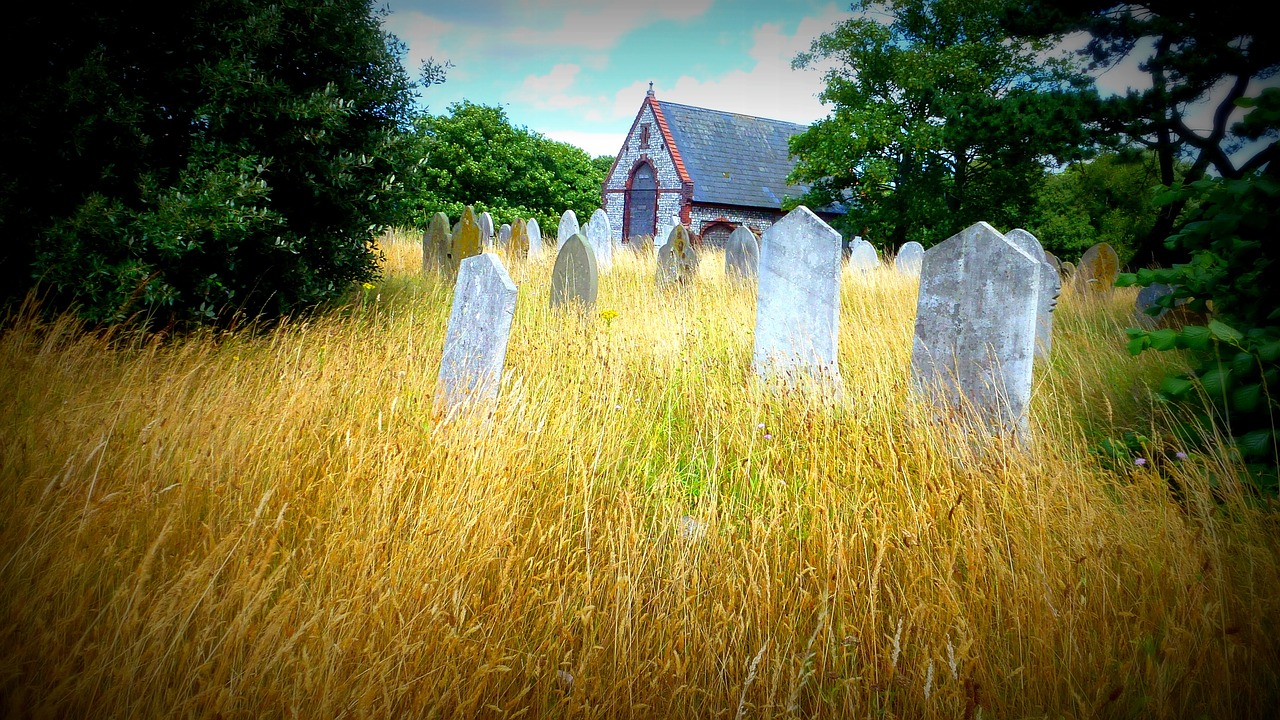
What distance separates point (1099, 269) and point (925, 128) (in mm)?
9047

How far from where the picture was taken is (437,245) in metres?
10.4

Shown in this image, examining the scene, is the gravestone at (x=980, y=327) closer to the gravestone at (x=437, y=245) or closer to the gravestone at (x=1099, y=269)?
the gravestone at (x=437, y=245)

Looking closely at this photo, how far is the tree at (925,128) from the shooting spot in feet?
61.2

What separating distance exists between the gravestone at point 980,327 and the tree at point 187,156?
16.7 ft

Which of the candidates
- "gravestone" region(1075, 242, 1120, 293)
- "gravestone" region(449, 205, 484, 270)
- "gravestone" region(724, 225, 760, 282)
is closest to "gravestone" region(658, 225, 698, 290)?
"gravestone" region(724, 225, 760, 282)

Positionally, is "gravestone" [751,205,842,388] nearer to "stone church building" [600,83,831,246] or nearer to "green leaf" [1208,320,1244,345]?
"green leaf" [1208,320,1244,345]

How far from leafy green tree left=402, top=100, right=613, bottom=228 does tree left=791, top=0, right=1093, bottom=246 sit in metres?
11.3

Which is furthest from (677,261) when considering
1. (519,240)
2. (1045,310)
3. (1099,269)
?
(1099,269)

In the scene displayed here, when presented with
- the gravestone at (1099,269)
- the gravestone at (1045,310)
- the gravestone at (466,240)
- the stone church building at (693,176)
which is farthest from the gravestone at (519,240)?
the stone church building at (693,176)

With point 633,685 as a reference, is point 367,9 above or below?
A: above

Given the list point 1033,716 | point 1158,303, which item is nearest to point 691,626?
point 1033,716

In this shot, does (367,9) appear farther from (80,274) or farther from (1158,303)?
(1158,303)

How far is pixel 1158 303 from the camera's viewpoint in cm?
399

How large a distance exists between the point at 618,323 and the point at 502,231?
10171mm
